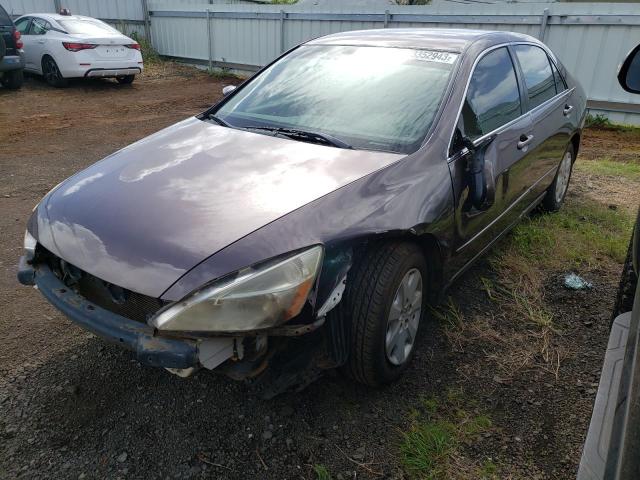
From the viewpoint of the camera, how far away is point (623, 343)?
61.9 inches

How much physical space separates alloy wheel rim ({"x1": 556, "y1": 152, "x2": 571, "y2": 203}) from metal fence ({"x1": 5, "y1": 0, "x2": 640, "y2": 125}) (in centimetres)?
491

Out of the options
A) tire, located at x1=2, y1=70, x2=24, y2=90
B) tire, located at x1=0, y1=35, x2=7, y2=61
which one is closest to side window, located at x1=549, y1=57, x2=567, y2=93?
tire, located at x1=0, y1=35, x2=7, y2=61

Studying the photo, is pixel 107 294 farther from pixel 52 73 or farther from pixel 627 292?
pixel 52 73

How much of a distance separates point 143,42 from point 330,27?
7032mm

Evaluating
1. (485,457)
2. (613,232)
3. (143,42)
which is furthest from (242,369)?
(143,42)

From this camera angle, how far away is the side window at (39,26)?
10547 millimetres

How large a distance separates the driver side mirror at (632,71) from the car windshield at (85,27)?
10.8 meters

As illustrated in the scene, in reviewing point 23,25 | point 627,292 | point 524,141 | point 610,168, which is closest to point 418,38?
point 524,141

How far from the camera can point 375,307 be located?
214 cm

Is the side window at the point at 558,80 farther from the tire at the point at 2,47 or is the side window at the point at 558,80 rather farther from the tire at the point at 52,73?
the tire at the point at 52,73

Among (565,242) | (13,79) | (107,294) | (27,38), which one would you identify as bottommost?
(13,79)

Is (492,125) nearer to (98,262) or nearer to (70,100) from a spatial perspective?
(98,262)

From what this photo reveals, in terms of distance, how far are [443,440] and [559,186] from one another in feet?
10.8

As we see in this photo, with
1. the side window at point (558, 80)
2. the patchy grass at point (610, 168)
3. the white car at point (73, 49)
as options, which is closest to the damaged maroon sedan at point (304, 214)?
the side window at point (558, 80)
